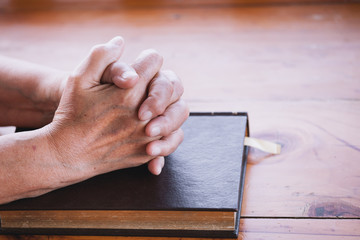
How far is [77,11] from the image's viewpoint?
1647mm

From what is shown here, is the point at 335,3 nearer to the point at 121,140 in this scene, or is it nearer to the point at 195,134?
the point at 195,134

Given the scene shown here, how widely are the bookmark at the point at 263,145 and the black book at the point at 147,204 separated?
8 cm

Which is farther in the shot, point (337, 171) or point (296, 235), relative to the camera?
point (337, 171)

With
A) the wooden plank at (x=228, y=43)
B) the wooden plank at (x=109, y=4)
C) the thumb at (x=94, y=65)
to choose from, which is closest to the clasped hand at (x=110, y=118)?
the thumb at (x=94, y=65)

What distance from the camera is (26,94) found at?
39.0 inches

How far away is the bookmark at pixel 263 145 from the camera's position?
94 cm

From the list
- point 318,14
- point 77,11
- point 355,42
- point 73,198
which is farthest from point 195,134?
point 77,11

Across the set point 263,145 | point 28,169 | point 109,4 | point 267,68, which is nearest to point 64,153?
point 28,169

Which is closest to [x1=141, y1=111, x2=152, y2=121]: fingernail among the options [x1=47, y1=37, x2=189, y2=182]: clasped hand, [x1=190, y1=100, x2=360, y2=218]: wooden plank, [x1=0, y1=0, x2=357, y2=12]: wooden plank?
[x1=47, y1=37, x2=189, y2=182]: clasped hand

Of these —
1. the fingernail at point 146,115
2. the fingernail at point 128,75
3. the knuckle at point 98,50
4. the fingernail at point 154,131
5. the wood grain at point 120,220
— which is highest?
the knuckle at point 98,50

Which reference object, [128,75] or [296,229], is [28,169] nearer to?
[128,75]

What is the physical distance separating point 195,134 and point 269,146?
0.15 meters

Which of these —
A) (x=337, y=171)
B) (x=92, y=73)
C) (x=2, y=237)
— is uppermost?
(x=92, y=73)

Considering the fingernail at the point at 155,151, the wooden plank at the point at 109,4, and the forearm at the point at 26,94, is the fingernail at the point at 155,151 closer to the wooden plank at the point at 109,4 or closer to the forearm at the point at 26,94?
the forearm at the point at 26,94
